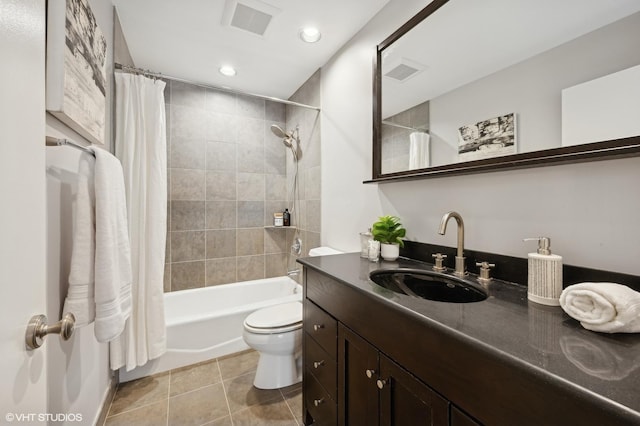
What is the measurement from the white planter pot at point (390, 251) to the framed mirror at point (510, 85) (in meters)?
0.37

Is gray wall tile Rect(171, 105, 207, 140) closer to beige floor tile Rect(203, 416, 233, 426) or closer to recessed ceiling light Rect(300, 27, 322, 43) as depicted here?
recessed ceiling light Rect(300, 27, 322, 43)

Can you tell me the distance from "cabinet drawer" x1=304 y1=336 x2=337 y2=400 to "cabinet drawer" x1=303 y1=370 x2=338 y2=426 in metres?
0.04

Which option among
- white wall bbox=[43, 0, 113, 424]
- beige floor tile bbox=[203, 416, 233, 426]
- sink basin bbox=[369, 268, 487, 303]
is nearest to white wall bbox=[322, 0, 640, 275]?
sink basin bbox=[369, 268, 487, 303]

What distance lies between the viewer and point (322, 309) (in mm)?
1189

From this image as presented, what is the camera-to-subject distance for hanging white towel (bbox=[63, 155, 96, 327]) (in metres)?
0.90

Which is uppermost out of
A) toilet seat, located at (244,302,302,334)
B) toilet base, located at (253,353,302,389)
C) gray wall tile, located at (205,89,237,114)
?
gray wall tile, located at (205,89,237,114)

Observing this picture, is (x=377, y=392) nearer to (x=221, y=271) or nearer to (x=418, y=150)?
(x=418, y=150)

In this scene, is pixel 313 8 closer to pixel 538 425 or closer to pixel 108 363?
pixel 538 425

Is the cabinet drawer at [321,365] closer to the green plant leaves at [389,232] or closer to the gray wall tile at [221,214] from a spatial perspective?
the green plant leaves at [389,232]

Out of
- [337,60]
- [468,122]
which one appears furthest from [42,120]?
[337,60]

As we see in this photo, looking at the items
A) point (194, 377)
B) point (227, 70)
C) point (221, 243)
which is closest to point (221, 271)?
point (221, 243)

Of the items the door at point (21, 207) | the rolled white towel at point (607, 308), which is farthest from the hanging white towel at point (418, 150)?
the door at point (21, 207)

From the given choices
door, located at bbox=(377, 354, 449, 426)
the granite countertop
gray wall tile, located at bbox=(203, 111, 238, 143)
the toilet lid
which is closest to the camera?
the granite countertop

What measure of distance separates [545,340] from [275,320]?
1.47 m
